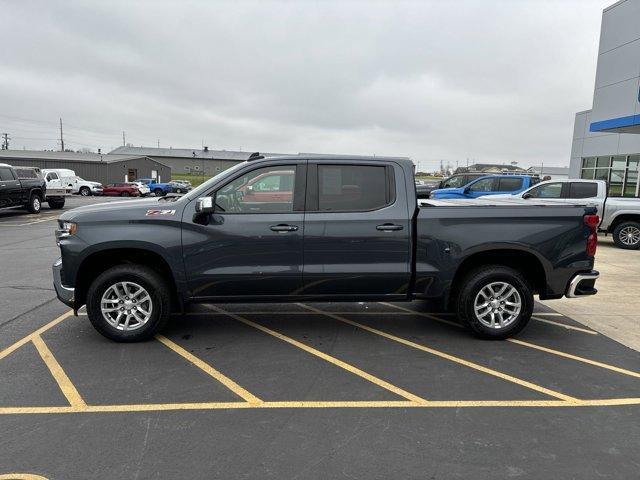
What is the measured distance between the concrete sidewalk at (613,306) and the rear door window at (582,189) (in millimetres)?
3579

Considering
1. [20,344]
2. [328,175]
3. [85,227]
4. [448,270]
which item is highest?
[328,175]

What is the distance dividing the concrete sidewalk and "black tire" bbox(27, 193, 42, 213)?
20.0m

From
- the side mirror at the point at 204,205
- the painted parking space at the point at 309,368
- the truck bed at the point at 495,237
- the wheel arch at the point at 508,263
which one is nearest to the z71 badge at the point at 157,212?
the side mirror at the point at 204,205

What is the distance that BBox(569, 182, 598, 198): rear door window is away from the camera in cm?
1298

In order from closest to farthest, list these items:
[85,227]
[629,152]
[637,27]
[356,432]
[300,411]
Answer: [356,432] < [300,411] < [85,227] < [637,27] < [629,152]

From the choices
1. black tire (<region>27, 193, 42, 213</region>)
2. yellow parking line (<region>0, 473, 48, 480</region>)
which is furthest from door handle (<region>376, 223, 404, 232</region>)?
black tire (<region>27, 193, 42, 213</region>)

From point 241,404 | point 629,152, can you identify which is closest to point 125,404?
point 241,404

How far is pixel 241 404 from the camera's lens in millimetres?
3729

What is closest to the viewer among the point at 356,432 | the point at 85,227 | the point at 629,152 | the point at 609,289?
the point at 356,432

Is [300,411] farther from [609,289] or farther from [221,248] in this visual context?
[609,289]

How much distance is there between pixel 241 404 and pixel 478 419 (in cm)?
181

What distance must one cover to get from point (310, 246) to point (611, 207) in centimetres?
1111

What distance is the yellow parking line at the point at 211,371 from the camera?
3865 mm

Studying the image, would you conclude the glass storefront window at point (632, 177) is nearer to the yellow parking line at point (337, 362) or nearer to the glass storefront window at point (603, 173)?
the glass storefront window at point (603, 173)
